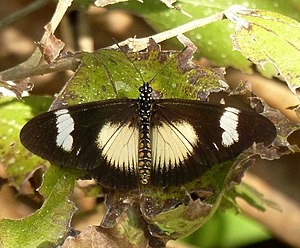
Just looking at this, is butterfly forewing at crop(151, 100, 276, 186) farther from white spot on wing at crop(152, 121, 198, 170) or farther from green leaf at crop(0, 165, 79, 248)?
green leaf at crop(0, 165, 79, 248)

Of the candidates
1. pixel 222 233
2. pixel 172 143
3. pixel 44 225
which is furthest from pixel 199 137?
pixel 222 233

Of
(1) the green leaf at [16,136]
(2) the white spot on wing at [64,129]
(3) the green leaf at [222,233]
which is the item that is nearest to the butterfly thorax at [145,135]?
(2) the white spot on wing at [64,129]

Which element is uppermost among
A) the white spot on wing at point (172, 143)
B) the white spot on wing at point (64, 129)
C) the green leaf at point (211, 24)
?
the green leaf at point (211, 24)

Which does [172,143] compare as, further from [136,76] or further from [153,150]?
[136,76]

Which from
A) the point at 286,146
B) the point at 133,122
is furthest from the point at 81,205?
the point at 286,146

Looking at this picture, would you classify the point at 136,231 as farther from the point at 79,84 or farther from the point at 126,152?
the point at 79,84

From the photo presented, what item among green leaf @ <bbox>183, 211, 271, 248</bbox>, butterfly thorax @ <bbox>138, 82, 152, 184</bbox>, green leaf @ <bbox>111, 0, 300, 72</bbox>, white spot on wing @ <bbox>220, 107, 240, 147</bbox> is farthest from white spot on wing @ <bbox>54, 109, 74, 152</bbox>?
green leaf @ <bbox>183, 211, 271, 248</bbox>

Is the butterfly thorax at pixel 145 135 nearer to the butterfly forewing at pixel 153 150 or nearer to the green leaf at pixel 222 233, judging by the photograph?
the butterfly forewing at pixel 153 150
